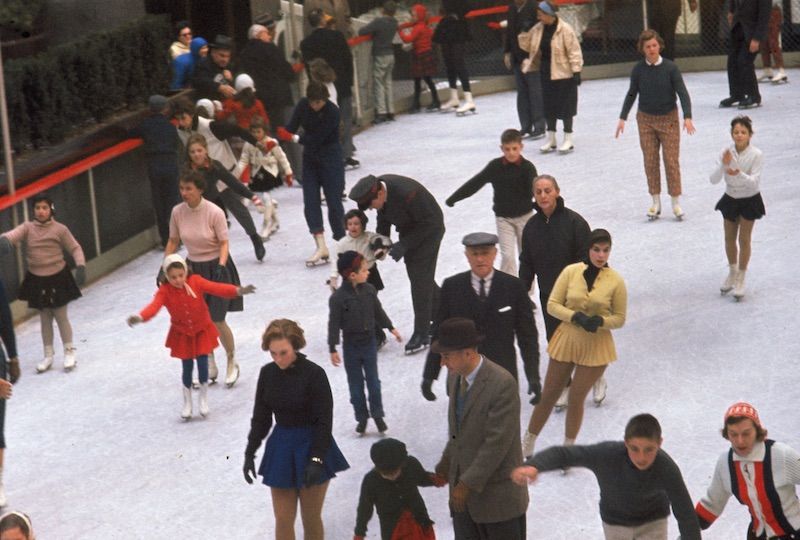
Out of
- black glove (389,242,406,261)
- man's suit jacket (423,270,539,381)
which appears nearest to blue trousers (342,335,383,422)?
black glove (389,242,406,261)

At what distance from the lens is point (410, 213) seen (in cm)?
1134

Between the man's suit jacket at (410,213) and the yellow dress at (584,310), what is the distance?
1.99 meters

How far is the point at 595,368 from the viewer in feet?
31.3

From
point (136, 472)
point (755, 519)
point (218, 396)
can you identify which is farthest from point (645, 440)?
point (218, 396)

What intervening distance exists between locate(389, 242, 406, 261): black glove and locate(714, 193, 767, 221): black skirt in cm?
296

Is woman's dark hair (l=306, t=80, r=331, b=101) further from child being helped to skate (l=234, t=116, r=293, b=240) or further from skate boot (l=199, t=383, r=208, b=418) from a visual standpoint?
skate boot (l=199, t=383, r=208, b=418)

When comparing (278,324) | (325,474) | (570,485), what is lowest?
(570,485)

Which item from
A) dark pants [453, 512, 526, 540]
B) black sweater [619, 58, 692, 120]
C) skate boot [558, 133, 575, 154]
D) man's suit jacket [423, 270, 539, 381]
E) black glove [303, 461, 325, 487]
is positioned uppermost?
black sweater [619, 58, 692, 120]

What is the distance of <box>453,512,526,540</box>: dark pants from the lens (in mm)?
7566

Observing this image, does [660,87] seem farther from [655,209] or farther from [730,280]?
[730,280]

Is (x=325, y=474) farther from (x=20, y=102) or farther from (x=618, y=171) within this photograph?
(x=618, y=171)

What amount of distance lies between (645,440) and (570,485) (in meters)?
2.83

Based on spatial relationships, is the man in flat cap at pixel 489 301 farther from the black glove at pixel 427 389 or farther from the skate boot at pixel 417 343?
the skate boot at pixel 417 343

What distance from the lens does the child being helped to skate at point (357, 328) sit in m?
10.3
